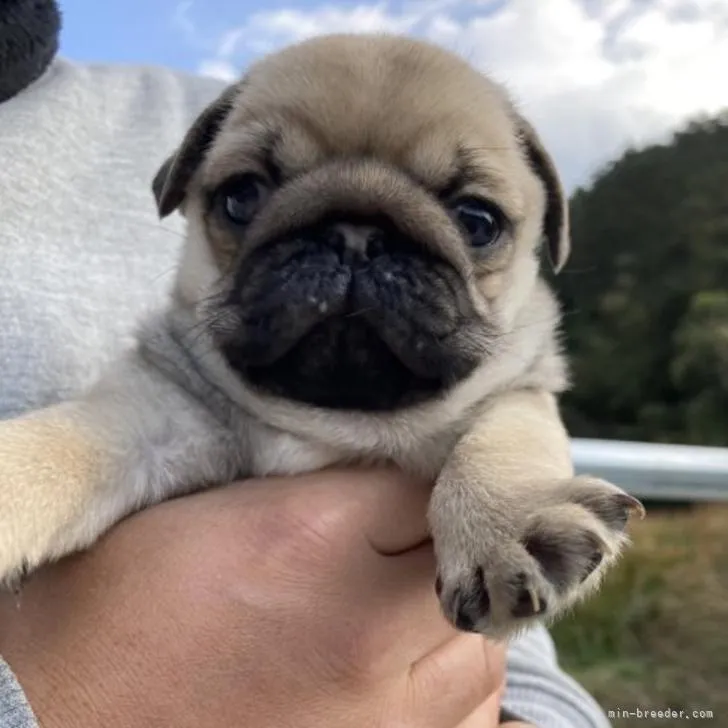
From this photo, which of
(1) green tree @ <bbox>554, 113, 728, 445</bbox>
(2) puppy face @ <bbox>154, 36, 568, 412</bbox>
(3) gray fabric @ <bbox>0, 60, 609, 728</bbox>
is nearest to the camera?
(2) puppy face @ <bbox>154, 36, 568, 412</bbox>

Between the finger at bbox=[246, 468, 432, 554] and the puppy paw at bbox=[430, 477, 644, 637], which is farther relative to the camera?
the finger at bbox=[246, 468, 432, 554]

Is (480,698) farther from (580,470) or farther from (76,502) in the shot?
(580,470)

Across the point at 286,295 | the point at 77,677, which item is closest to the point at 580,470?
the point at 286,295

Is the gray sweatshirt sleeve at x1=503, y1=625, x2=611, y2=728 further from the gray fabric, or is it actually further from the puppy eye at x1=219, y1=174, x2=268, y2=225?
the puppy eye at x1=219, y1=174, x2=268, y2=225

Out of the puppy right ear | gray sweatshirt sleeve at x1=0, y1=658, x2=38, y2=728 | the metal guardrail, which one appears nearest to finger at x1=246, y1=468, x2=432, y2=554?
gray sweatshirt sleeve at x1=0, y1=658, x2=38, y2=728

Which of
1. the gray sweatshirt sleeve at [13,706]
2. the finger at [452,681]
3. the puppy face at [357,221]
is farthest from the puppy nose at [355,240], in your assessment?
the gray sweatshirt sleeve at [13,706]

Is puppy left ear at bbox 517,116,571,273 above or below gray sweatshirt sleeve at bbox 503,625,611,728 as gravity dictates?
above

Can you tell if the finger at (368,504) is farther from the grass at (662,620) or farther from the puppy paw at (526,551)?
the grass at (662,620)

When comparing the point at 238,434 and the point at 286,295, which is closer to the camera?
the point at 286,295
